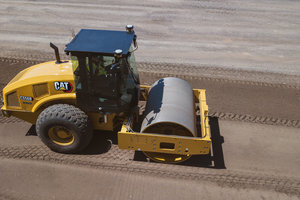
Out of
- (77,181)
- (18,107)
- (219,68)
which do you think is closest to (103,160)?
(77,181)

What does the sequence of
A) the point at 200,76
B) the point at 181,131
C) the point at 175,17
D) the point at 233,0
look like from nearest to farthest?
the point at 181,131 < the point at 200,76 < the point at 175,17 < the point at 233,0

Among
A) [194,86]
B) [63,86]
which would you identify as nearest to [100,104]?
[63,86]

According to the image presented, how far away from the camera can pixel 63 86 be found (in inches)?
231

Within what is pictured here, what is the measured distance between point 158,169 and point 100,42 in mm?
2787

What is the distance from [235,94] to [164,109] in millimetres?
3545

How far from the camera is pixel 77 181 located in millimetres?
5695

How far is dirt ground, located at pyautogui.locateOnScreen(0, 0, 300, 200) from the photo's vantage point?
5.68 metres

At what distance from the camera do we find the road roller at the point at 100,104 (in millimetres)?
5520

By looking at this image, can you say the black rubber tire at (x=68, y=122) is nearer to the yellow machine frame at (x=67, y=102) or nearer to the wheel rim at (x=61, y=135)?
the wheel rim at (x=61, y=135)

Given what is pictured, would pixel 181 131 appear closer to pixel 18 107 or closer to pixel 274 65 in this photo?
pixel 18 107

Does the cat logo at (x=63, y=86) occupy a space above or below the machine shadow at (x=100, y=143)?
above

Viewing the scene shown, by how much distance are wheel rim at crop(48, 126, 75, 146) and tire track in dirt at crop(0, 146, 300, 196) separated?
1.03 feet

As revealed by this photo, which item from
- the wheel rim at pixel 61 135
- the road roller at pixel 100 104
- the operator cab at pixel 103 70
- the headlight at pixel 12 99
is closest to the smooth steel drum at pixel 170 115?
the road roller at pixel 100 104

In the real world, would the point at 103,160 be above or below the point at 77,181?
above
